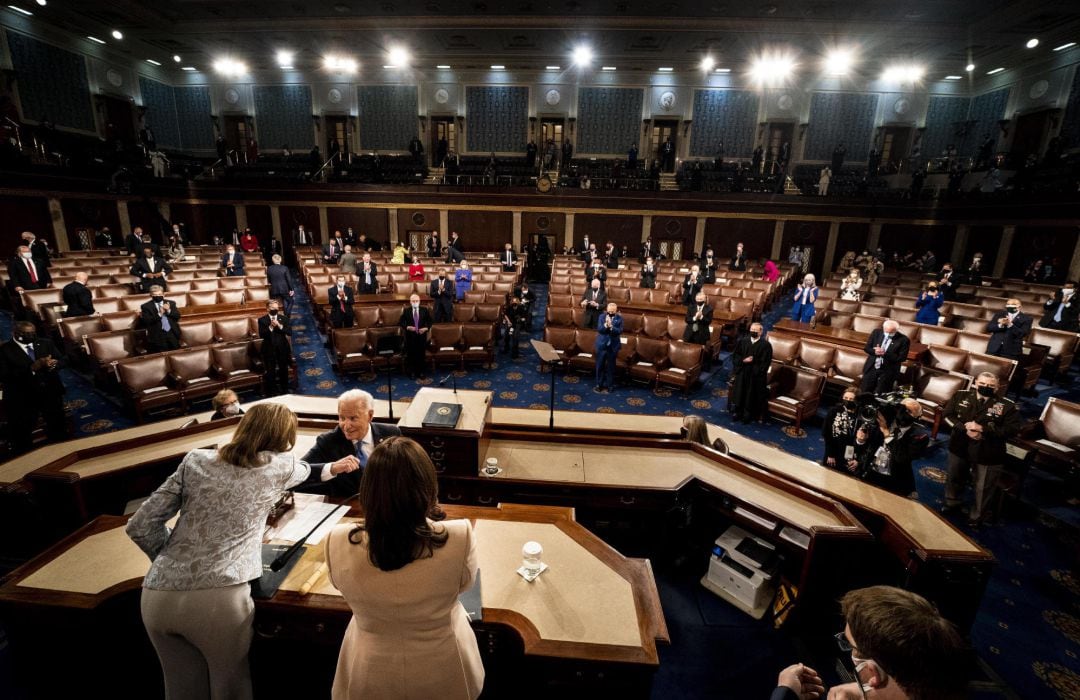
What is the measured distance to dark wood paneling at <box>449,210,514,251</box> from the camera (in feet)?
65.9

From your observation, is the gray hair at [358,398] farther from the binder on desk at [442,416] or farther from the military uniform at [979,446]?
the military uniform at [979,446]

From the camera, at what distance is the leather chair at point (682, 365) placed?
804cm

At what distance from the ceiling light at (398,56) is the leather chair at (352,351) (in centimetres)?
1646

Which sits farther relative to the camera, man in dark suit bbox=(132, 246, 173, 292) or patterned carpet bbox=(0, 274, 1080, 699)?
man in dark suit bbox=(132, 246, 173, 292)

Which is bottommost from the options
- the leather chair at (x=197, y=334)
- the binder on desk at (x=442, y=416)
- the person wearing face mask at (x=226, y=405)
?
the leather chair at (x=197, y=334)

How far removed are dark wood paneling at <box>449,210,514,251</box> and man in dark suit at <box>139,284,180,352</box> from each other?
45.1 feet

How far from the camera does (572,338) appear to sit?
895 centimetres

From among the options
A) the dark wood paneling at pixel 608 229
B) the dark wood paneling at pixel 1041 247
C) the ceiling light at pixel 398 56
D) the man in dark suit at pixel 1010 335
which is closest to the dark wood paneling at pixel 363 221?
the dark wood paneling at pixel 608 229

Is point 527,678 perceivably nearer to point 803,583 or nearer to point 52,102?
point 803,583

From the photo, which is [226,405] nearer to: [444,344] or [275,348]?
[275,348]

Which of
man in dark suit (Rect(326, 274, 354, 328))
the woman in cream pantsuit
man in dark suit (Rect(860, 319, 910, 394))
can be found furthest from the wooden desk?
man in dark suit (Rect(326, 274, 354, 328))

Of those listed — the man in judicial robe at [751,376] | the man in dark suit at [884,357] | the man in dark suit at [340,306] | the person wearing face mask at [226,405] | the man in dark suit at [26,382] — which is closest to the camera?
the person wearing face mask at [226,405]

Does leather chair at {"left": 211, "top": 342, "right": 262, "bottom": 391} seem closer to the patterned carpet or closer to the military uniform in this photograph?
the patterned carpet

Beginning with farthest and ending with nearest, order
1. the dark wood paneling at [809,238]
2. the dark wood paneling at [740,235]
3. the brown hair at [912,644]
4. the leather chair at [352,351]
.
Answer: the dark wood paneling at [740,235] < the dark wood paneling at [809,238] < the leather chair at [352,351] < the brown hair at [912,644]
